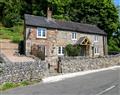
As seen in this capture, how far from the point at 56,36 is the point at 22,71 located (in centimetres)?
2409

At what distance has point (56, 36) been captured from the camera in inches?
2042

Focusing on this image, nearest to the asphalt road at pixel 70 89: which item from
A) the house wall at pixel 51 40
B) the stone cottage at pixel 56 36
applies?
the stone cottage at pixel 56 36

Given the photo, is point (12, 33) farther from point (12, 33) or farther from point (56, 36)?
point (56, 36)

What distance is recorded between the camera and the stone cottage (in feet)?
157

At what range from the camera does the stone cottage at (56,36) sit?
47806 millimetres

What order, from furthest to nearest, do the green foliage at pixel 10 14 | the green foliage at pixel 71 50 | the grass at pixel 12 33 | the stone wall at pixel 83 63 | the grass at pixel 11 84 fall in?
the green foliage at pixel 10 14, the grass at pixel 12 33, the green foliage at pixel 71 50, the stone wall at pixel 83 63, the grass at pixel 11 84

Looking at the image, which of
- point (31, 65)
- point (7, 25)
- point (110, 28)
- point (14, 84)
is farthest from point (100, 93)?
point (110, 28)

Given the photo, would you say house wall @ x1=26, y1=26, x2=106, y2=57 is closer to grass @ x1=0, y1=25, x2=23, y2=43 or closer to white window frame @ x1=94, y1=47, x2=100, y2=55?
white window frame @ x1=94, y1=47, x2=100, y2=55

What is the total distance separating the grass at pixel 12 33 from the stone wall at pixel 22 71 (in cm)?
2519

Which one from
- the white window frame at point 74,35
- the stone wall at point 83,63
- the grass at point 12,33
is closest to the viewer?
the stone wall at point 83,63

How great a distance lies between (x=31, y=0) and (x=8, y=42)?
87.9ft

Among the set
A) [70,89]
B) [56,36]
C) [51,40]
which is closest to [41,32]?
[51,40]

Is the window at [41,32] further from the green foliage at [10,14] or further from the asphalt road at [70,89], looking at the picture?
the asphalt road at [70,89]

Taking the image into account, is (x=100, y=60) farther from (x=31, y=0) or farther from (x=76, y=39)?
(x=31, y=0)
